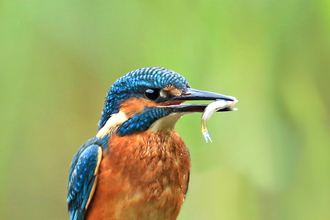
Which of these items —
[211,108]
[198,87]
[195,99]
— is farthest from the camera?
[198,87]

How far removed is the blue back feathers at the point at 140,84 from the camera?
1.86m

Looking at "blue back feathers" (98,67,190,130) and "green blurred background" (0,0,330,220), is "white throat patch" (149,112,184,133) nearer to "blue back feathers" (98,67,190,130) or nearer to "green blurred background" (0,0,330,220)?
"blue back feathers" (98,67,190,130)

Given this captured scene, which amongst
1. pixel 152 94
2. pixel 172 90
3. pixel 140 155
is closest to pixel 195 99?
pixel 172 90

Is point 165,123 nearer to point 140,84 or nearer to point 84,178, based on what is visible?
point 140,84

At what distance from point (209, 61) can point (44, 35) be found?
158cm

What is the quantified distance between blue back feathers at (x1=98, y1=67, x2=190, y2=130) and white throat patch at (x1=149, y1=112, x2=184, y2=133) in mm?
36

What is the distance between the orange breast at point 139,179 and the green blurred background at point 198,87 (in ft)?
3.93

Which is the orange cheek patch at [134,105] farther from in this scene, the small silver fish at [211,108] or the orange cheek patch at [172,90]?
the small silver fish at [211,108]

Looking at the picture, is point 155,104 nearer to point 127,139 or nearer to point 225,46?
point 127,139

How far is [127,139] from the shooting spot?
193 centimetres

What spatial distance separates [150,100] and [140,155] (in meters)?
0.27

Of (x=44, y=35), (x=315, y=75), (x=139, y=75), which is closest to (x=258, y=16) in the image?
(x=315, y=75)

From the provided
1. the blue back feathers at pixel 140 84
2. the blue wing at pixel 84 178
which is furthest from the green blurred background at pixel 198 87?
the blue wing at pixel 84 178

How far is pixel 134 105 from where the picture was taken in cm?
193
